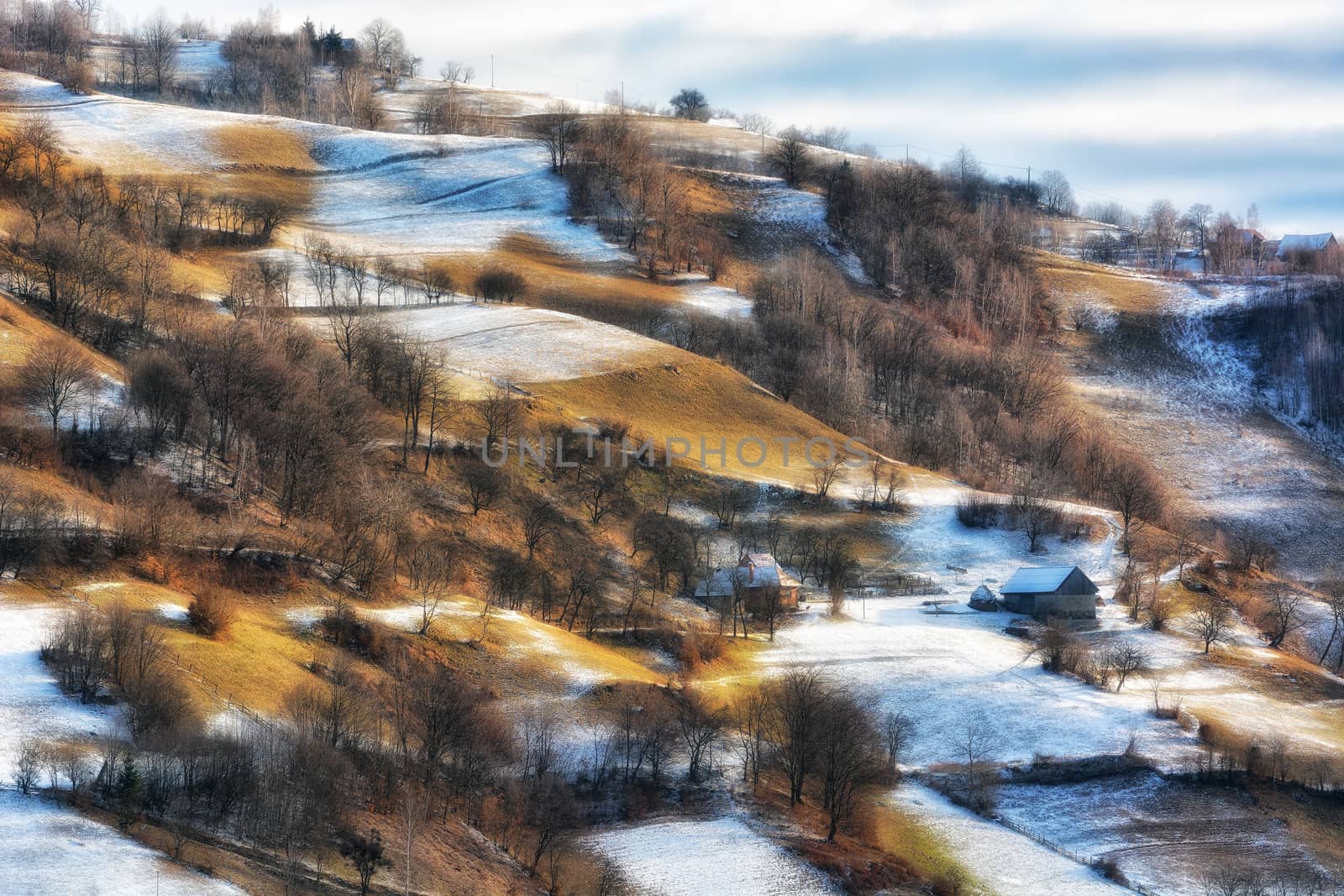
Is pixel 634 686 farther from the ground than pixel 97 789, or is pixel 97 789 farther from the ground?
pixel 97 789

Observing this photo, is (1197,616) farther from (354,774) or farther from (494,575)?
(354,774)

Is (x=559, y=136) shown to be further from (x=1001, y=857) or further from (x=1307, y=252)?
(x=1001, y=857)

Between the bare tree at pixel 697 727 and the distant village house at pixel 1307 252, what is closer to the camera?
the bare tree at pixel 697 727

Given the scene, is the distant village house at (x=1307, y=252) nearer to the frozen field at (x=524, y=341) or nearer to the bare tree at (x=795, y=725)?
the frozen field at (x=524, y=341)

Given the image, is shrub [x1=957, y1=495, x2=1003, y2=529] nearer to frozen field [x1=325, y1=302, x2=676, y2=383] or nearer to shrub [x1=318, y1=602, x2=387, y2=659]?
frozen field [x1=325, y1=302, x2=676, y2=383]

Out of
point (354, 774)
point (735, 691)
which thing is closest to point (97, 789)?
point (354, 774)

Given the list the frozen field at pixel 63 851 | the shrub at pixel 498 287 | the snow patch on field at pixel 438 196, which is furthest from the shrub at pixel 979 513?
the frozen field at pixel 63 851

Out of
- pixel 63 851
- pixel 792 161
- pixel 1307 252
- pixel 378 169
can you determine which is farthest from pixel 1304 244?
pixel 63 851
